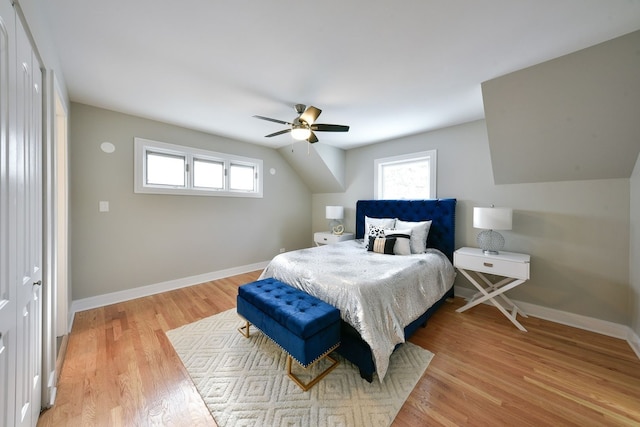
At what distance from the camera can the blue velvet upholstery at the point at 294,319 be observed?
1.58 meters

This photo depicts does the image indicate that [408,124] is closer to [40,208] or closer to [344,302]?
[344,302]

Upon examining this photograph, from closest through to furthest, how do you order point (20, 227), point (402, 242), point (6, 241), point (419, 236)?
1. point (6, 241)
2. point (20, 227)
3. point (402, 242)
4. point (419, 236)

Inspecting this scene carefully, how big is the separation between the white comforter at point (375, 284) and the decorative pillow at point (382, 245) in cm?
10

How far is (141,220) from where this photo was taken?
3.19m

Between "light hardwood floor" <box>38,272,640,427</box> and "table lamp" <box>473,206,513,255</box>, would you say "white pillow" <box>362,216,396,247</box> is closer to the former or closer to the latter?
"table lamp" <box>473,206,513,255</box>

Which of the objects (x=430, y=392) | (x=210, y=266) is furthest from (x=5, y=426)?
(x=210, y=266)

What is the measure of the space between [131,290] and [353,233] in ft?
11.7

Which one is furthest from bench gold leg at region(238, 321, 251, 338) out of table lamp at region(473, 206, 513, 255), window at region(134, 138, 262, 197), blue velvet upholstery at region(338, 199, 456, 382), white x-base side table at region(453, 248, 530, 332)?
table lamp at region(473, 206, 513, 255)

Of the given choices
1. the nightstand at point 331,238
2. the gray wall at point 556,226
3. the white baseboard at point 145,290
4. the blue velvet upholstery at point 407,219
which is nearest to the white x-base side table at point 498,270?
the gray wall at point 556,226

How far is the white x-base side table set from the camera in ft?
7.78

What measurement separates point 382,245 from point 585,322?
2196mm

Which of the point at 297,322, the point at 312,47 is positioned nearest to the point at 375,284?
the point at 297,322

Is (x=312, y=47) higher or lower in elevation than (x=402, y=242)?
higher

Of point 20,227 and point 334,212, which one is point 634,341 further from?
point 20,227
